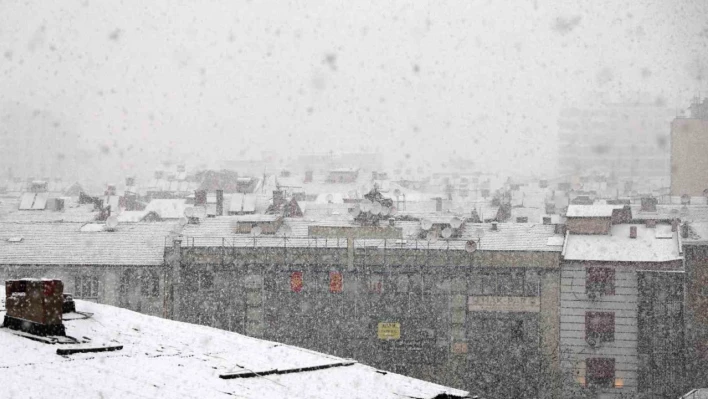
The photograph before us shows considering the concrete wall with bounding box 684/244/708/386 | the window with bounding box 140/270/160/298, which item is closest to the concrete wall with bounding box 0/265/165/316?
the window with bounding box 140/270/160/298

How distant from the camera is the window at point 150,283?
35.2 meters

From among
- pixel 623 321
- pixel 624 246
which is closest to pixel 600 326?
pixel 623 321

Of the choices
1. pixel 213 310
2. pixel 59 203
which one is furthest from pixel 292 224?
pixel 59 203

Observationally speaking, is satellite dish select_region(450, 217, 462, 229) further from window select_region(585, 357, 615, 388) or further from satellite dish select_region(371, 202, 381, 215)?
window select_region(585, 357, 615, 388)

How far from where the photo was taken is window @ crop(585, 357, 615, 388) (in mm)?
34062

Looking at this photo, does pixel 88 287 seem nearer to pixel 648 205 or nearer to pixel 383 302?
pixel 383 302

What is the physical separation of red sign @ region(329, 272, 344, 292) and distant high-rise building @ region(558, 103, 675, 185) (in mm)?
103181

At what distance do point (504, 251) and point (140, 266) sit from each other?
44.1 ft

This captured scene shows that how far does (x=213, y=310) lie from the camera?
3522 cm

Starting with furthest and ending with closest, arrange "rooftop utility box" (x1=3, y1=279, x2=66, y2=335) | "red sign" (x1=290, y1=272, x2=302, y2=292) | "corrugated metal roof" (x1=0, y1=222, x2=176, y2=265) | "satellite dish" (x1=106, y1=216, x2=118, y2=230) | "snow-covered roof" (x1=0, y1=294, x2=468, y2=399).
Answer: "satellite dish" (x1=106, y1=216, x2=118, y2=230)
"corrugated metal roof" (x1=0, y1=222, x2=176, y2=265)
"red sign" (x1=290, y1=272, x2=302, y2=292)
"rooftop utility box" (x1=3, y1=279, x2=66, y2=335)
"snow-covered roof" (x1=0, y1=294, x2=468, y2=399)

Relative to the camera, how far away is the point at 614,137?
452 ft

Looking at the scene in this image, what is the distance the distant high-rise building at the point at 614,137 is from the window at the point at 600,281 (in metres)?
101

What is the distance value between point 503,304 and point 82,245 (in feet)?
53.1

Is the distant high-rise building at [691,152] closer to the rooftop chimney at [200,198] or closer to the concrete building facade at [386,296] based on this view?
the rooftop chimney at [200,198]
